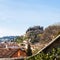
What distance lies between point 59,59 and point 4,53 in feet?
113

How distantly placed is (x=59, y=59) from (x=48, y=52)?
1.53m

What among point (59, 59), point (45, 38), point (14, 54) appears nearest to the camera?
point (59, 59)

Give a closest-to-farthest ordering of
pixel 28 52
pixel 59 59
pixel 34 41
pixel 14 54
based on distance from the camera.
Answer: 1. pixel 59 59
2. pixel 14 54
3. pixel 28 52
4. pixel 34 41

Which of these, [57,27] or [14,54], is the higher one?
[57,27]

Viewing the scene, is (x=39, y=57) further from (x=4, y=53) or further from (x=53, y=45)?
(x=4, y=53)

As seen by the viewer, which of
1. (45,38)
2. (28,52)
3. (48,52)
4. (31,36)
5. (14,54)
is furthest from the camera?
(31,36)

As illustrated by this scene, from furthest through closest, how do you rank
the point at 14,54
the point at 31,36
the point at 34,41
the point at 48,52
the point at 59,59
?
the point at 31,36 < the point at 34,41 < the point at 14,54 < the point at 48,52 < the point at 59,59

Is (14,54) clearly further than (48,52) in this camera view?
Yes

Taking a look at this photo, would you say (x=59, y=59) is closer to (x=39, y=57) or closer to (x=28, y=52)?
(x=39, y=57)

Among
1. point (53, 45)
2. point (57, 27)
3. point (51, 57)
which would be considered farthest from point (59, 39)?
point (57, 27)

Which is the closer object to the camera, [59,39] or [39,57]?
[39,57]

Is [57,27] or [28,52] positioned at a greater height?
[57,27]

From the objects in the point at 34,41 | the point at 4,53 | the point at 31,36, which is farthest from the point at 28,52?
the point at 31,36

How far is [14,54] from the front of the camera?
1929 inches
